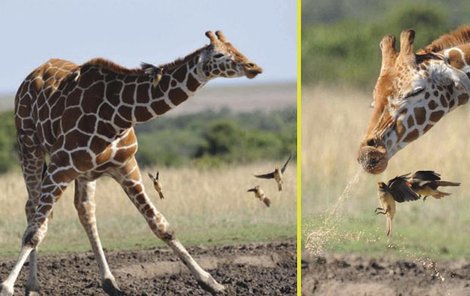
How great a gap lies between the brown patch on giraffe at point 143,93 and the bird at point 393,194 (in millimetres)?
1582

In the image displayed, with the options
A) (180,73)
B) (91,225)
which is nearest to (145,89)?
(180,73)

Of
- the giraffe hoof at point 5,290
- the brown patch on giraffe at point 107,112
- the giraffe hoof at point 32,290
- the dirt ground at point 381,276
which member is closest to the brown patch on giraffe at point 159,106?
the brown patch on giraffe at point 107,112

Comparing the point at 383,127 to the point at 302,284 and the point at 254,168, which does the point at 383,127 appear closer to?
the point at 302,284

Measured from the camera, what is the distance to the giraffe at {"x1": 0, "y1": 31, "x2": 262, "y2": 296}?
7.64 metres

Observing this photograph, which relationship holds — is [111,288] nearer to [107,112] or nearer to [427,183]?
[107,112]

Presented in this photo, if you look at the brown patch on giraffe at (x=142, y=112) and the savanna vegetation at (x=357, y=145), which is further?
the savanna vegetation at (x=357, y=145)

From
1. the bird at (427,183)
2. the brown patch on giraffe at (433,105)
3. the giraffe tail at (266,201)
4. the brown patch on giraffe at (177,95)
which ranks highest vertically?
the brown patch on giraffe at (177,95)

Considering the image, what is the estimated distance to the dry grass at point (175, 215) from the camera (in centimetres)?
961

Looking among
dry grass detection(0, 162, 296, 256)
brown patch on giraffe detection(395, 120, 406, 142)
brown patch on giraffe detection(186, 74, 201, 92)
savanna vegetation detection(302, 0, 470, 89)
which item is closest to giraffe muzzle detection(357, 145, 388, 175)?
brown patch on giraffe detection(395, 120, 406, 142)

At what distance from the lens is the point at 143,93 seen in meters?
7.74

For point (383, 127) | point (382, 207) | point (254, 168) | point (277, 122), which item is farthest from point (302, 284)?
point (277, 122)

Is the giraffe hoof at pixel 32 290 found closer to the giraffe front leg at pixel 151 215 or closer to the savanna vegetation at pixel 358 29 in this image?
the giraffe front leg at pixel 151 215

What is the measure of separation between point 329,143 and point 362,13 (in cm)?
91

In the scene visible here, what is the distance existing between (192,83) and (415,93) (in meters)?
1.30
